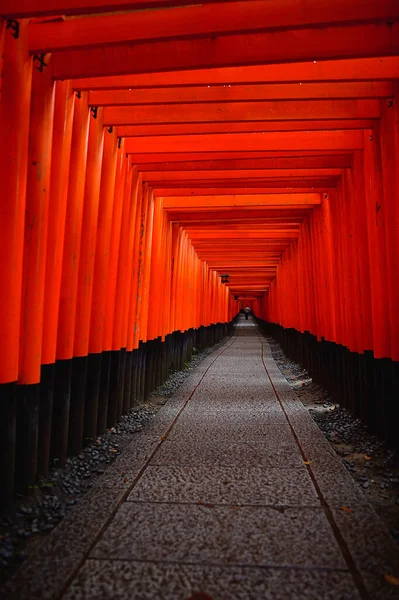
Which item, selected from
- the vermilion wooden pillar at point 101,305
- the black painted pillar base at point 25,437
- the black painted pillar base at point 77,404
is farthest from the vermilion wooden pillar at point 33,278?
the vermilion wooden pillar at point 101,305

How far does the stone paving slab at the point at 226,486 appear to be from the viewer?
3.37 meters

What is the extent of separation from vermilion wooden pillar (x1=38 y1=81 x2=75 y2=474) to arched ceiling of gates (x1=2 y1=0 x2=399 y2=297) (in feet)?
1.59

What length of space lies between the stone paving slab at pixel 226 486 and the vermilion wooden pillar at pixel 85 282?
1.01m

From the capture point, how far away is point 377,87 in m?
4.59

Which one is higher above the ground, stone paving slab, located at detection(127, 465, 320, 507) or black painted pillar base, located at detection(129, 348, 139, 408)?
black painted pillar base, located at detection(129, 348, 139, 408)

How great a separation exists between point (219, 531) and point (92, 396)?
2.58m

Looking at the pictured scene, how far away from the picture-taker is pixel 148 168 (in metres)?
6.86

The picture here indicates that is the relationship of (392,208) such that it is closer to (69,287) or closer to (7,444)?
(69,287)

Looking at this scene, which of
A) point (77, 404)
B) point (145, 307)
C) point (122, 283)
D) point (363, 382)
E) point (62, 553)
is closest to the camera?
point (62, 553)

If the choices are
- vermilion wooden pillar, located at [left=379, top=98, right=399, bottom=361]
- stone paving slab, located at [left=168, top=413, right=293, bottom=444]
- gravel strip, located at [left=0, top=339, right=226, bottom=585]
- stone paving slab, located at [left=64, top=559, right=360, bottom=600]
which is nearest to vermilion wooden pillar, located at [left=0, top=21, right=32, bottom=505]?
gravel strip, located at [left=0, top=339, right=226, bottom=585]

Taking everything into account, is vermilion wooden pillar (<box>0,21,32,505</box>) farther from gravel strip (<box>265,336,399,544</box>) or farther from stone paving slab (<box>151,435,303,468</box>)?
gravel strip (<box>265,336,399,544</box>)

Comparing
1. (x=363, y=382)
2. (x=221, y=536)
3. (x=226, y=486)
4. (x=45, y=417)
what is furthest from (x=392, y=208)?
(x=45, y=417)

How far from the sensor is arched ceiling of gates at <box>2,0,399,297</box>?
3.41 meters

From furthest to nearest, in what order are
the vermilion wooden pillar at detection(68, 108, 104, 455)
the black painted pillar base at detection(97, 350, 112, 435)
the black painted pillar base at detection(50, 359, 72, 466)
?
the black painted pillar base at detection(97, 350, 112, 435), the vermilion wooden pillar at detection(68, 108, 104, 455), the black painted pillar base at detection(50, 359, 72, 466)
